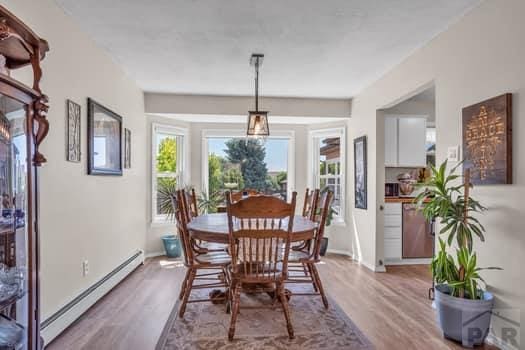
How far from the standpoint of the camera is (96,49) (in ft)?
10.1

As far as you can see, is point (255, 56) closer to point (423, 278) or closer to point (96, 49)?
point (96, 49)

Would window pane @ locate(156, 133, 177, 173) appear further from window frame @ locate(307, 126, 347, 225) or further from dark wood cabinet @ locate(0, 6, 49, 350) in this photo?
dark wood cabinet @ locate(0, 6, 49, 350)

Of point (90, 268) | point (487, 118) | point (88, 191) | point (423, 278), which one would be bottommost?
point (423, 278)

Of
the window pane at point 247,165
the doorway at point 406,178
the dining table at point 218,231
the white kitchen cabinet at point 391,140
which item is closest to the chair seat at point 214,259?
the dining table at point 218,231

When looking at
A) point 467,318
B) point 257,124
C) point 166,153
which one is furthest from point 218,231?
point 166,153

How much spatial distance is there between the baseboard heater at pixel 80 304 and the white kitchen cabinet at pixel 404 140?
3.73m

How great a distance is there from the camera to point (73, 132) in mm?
2680

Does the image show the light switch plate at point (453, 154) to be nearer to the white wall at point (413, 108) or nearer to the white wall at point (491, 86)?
the white wall at point (491, 86)

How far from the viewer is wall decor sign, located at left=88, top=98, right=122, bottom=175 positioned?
9.82 ft

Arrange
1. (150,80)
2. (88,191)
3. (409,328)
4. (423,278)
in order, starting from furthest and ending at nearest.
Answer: (150,80), (423,278), (88,191), (409,328)

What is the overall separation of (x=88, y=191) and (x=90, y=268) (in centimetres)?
69

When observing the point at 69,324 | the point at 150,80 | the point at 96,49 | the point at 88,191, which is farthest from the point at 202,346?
the point at 150,80

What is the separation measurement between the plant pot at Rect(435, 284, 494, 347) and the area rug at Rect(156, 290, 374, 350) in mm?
586

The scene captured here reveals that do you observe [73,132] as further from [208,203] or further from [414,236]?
[414,236]
